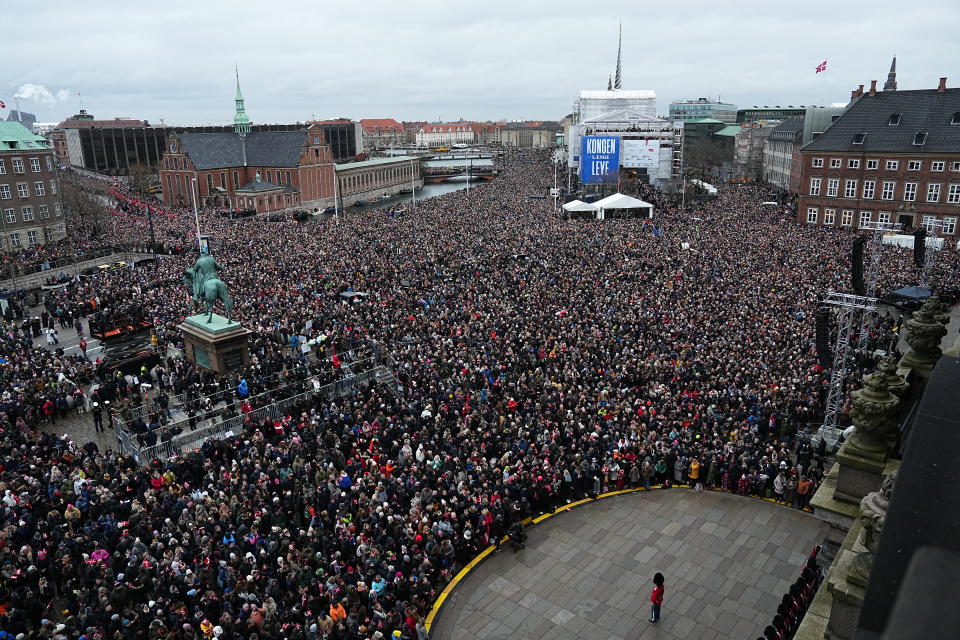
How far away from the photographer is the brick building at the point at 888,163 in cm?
5216

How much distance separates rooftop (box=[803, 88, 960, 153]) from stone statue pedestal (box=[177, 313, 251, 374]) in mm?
53784

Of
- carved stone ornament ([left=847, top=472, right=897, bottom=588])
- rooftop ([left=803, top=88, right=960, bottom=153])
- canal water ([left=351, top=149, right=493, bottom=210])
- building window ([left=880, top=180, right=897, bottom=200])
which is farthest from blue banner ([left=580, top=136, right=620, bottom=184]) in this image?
carved stone ornament ([left=847, top=472, right=897, bottom=588])

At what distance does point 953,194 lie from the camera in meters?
51.8

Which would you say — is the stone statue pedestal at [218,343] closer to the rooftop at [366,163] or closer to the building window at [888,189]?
the building window at [888,189]

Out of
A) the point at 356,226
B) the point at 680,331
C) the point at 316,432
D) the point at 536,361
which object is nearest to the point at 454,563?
the point at 316,432

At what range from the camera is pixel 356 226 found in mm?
55906

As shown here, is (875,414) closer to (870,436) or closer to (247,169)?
(870,436)

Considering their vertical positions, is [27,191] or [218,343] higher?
[27,191]

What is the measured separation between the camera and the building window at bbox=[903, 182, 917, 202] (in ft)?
176

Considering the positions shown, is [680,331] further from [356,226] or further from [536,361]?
[356,226]

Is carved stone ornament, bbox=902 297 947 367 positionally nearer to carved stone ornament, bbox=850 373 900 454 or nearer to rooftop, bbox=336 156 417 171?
carved stone ornament, bbox=850 373 900 454

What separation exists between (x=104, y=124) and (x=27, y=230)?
333ft

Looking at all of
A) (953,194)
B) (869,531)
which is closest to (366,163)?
(953,194)

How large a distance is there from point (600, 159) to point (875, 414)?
78.4 meters
